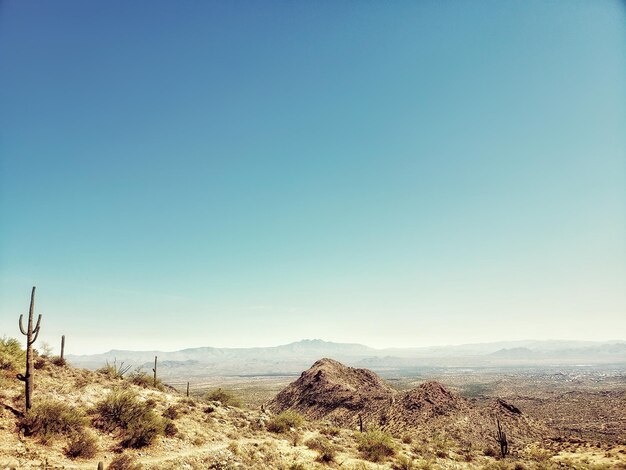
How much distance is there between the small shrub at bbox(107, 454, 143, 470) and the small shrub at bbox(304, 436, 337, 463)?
10492 millimetres

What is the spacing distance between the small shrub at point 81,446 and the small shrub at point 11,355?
7919 millimetres

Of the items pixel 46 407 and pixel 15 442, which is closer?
pixel 15 442

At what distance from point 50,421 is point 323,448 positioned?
1512 cm

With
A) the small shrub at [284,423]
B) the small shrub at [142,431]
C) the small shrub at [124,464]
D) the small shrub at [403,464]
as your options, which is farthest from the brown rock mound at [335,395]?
the small shrub at [124,464]

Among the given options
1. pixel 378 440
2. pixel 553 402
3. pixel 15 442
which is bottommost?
pixel 553 402

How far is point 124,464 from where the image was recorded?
1477 cm

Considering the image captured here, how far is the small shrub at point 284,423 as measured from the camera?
26.0 meters

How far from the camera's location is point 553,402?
217 ft

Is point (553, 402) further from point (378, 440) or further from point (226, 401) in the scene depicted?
point (226, 401)

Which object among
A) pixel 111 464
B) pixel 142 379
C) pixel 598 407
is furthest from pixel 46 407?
pixel 598 407

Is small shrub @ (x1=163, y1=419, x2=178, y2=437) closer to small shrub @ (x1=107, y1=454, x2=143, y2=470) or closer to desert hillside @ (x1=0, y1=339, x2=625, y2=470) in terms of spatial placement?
desert hillside @ (x1=0, y1=339, x2=625, y2=470)

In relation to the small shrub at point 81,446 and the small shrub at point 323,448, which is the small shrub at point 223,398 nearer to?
the small shrub at point 323,448

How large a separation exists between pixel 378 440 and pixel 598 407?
51897mm

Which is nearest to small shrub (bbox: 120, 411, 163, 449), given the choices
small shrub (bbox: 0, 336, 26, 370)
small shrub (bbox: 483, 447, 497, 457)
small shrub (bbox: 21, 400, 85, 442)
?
small shrub (bbox: 21, 400, 85, 442)
